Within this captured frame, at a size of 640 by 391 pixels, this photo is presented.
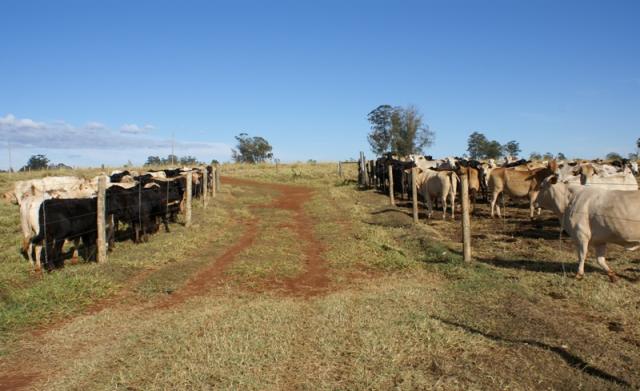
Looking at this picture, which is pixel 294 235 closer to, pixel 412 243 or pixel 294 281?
pixel 412 243

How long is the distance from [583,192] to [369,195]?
15.6 meters

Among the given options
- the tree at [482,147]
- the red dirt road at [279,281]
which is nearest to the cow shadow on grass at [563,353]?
the red dirt road at [279,281]

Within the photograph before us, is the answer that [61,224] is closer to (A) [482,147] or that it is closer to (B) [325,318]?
(B) [325,318]

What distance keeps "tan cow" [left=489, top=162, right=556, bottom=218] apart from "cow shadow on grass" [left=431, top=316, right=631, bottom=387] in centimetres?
1086

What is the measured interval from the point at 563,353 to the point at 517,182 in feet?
38.9

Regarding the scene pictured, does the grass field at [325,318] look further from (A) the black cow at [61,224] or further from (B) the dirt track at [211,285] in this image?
(A) the black cow at [61,224]

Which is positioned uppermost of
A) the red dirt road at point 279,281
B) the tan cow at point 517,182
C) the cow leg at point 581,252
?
the tan cow at point 517,182

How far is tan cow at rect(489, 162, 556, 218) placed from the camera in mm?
16000

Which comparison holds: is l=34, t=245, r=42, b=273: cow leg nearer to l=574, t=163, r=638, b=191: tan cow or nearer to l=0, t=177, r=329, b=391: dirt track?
l=0, t=177, r=329, b=391: dirt track

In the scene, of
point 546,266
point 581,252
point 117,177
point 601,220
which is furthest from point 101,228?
point 117,177

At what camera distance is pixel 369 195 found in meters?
24.6

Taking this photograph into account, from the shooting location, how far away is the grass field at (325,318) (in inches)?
201

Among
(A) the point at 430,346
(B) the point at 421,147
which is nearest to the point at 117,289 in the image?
(A) the point at 430,346

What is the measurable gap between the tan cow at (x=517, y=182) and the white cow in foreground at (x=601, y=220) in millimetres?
6737
